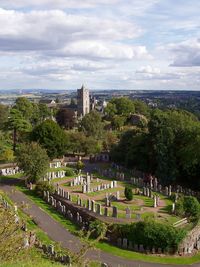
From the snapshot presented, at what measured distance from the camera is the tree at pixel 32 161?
147 feet

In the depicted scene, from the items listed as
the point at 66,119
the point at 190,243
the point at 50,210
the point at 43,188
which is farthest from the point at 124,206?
the point at 66,119

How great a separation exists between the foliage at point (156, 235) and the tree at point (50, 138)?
2703 centimetres

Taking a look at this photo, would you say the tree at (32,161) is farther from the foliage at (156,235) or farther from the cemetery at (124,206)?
the foliage at (156,235)

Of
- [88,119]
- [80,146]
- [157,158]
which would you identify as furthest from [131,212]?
[88,119]

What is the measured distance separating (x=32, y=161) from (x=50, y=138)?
41.3 ft

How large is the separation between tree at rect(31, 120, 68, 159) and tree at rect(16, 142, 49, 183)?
10127mm

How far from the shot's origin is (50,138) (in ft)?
188

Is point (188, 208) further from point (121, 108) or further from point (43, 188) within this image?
point (121, 108)

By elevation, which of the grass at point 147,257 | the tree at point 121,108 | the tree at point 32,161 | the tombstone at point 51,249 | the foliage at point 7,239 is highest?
the tree at point 121,108

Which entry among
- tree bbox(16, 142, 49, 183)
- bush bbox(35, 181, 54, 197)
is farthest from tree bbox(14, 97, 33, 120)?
bush bbox(35, 181, 54, 197)

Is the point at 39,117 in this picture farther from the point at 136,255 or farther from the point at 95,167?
the point at 136,255

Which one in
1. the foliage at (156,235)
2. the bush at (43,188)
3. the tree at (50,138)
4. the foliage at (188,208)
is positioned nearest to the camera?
the foliage at (156,235)

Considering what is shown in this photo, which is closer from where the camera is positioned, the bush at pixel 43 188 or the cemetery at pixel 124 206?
the cemetery at pixel 124 206

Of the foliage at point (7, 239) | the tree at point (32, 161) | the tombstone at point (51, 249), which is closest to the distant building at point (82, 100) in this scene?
the tree at point (32, 161)
